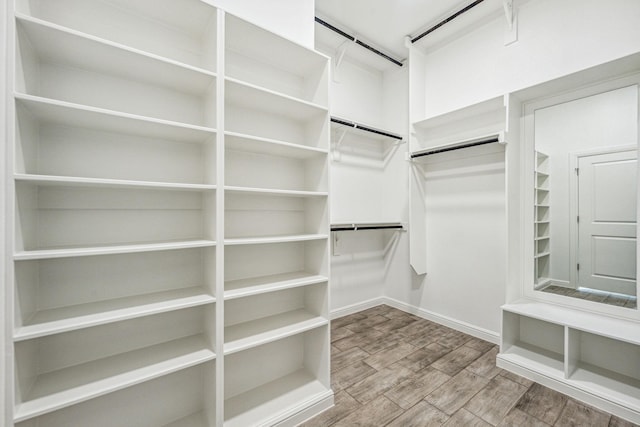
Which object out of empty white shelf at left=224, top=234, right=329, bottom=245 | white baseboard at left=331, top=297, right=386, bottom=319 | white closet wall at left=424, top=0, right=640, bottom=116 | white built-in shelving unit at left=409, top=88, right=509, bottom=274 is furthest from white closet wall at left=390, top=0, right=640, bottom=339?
empty white shelf at left=224, top=234, right=329, bottom=245

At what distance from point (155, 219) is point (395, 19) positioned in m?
2.78

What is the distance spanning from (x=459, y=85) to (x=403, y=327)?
2.64 meters

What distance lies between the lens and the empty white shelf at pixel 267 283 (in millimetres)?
1494

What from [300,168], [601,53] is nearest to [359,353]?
[300,168]

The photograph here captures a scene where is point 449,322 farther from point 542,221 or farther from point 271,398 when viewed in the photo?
point 271,398

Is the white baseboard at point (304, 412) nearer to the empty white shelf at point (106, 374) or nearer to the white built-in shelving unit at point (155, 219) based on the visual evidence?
the white built-in shelving unit at point (155, 219)

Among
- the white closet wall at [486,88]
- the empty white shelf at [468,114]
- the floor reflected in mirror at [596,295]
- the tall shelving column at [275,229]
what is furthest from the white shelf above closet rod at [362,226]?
the floor reflected in mirror at [596,295]

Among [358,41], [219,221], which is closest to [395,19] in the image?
[358,41]

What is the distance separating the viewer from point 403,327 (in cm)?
290

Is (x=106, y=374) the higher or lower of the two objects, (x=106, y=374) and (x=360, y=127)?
the lower

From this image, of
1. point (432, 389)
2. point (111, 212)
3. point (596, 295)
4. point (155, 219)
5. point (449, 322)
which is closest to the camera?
point (111, 212)

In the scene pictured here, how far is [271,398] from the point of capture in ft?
5.55

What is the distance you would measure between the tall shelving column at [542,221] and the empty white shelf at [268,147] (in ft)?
6.30

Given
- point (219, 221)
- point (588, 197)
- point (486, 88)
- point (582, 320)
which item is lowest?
point (582, 320)
